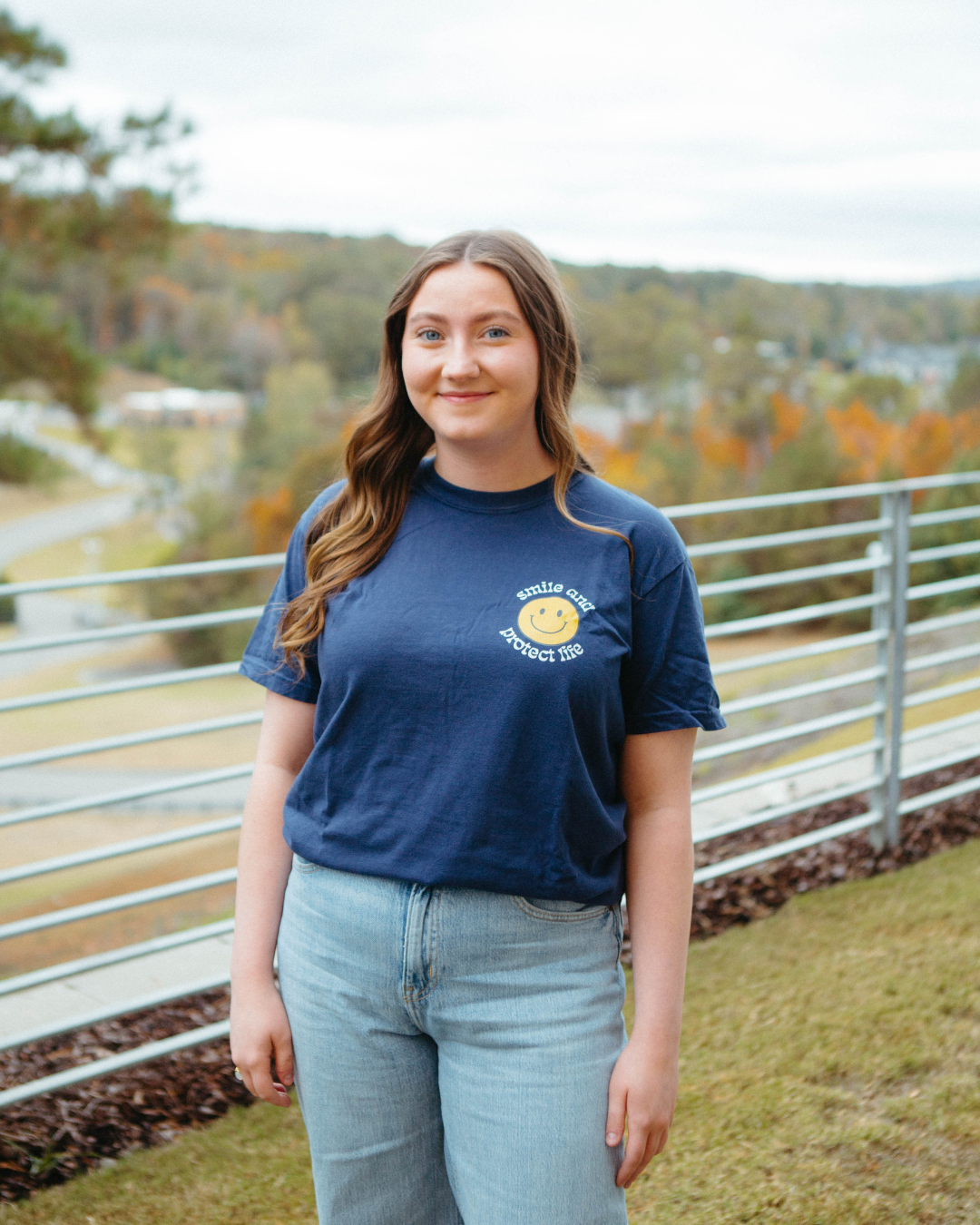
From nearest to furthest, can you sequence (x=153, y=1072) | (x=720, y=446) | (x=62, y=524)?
(x=153, y=1072)
(x=720, y=446)
(x=62, y=524)

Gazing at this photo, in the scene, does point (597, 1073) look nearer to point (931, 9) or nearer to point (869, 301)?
point (931, 9)

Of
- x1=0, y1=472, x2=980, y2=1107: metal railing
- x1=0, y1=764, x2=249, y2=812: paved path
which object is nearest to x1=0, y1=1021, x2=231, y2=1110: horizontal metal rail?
x1=0, y1=472, x2=980, y2=1107: metal railing

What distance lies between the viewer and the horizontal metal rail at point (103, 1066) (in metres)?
2.60

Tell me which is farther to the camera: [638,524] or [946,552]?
[946,552]

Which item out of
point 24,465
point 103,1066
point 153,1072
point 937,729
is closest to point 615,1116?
point 103,1066

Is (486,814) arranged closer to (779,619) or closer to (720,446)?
(779,619)

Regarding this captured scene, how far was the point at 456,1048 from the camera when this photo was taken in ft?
4.56

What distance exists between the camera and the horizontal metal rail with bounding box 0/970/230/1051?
2.61 metres

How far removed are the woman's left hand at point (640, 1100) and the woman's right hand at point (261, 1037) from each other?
0.42m

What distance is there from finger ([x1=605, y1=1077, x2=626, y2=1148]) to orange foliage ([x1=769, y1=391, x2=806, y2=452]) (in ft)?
158

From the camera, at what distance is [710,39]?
41375 millimetres

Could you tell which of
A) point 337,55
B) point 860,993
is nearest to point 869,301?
point 337,55

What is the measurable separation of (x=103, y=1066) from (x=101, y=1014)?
0.38ft

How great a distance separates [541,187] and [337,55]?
890cm
